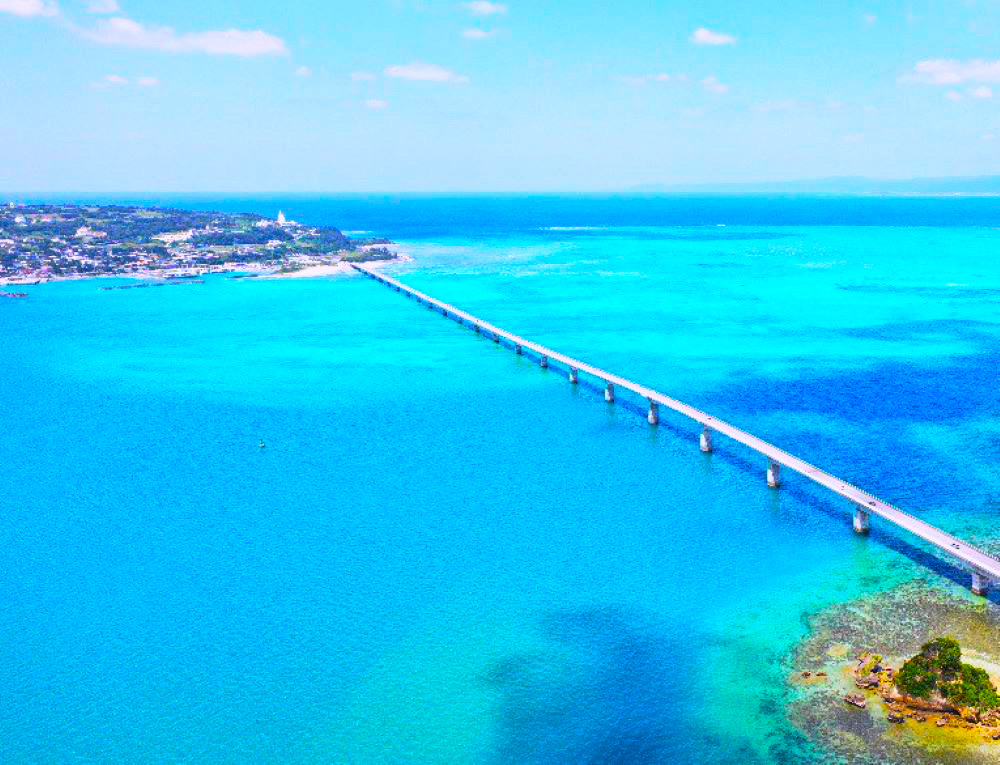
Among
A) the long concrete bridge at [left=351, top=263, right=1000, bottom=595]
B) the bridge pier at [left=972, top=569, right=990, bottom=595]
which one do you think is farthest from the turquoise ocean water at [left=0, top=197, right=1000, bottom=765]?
the long concrete bridge at [left=351, top=263, right=1000, bottom=595]

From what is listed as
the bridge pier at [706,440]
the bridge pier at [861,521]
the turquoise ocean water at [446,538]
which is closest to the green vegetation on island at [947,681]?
the turquoise ocean water at [446,538]

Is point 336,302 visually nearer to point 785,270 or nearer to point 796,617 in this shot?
point 785,270

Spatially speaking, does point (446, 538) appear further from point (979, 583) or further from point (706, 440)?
point (979, 583)

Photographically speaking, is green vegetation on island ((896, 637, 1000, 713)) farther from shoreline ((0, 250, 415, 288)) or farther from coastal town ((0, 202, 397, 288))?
coastal town ((0, 202, 397, 288))

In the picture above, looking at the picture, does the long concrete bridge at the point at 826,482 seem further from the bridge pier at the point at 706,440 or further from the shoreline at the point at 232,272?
the shoreline at the point at 232,272

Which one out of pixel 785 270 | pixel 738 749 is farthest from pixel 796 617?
pixel 785 270

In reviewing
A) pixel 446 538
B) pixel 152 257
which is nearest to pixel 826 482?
pixel 446 538
